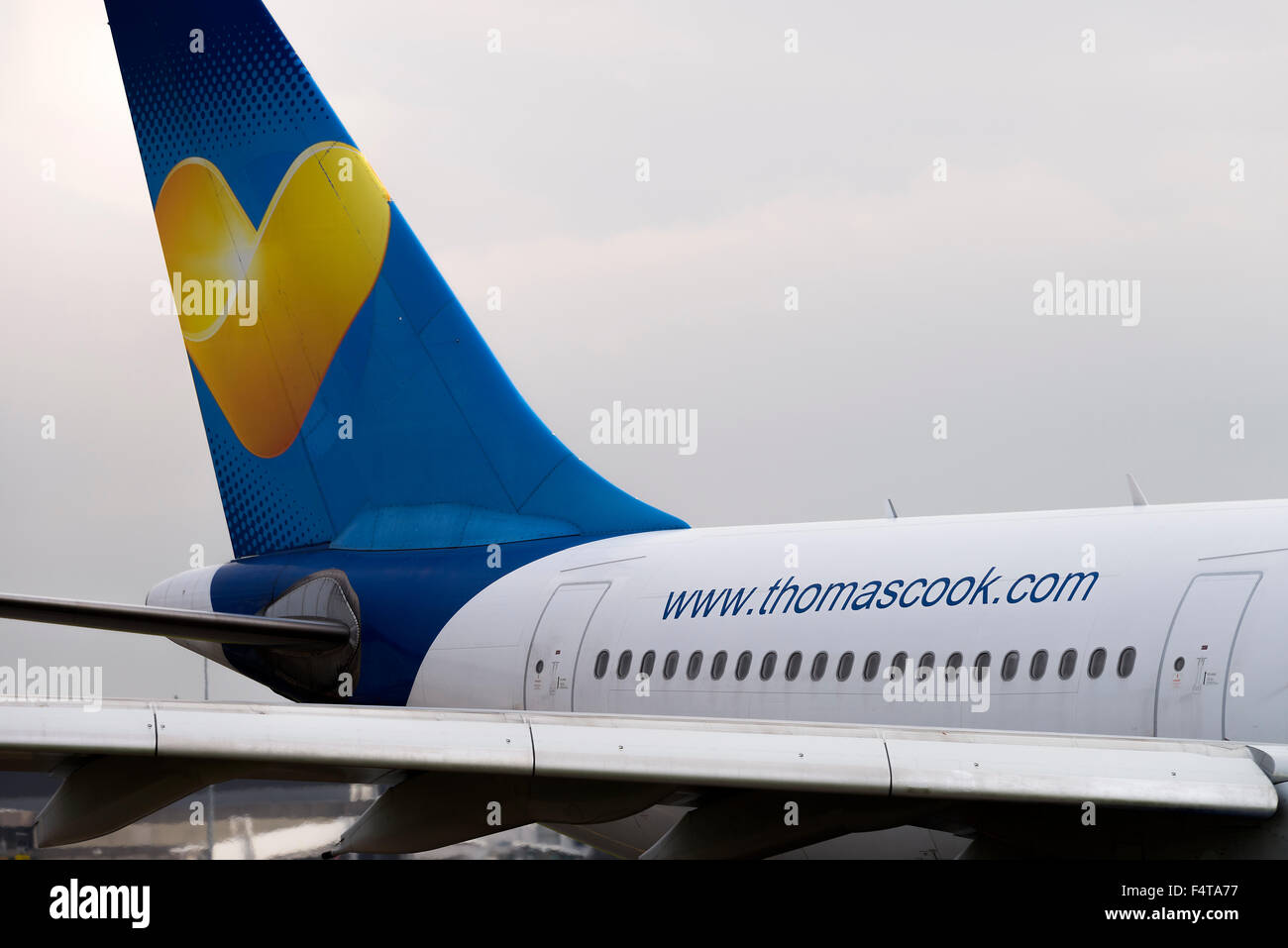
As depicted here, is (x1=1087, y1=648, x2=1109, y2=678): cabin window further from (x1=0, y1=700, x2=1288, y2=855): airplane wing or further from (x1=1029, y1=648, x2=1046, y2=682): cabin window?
(x1=0, y1=700, x2=1288, y2=855): airplane wing

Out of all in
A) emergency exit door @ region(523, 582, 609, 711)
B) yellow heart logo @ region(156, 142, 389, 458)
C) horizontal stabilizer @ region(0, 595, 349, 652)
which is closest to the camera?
horizontal stabilizer @ region(0, 595, 349, 652)

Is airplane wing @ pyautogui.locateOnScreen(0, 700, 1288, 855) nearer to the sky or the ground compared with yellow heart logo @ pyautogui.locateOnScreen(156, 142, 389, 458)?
nearer to the ground

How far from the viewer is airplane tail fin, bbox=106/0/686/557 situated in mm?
14898

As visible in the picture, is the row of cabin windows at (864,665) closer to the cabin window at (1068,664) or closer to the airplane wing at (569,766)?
the cabin window at (1068,664)

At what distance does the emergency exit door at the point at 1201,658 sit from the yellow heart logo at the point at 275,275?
9275 millimetres

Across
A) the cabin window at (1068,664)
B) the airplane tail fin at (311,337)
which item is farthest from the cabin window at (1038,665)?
the airplane tail fin at (311,337)

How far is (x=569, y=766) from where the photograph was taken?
6121 mm

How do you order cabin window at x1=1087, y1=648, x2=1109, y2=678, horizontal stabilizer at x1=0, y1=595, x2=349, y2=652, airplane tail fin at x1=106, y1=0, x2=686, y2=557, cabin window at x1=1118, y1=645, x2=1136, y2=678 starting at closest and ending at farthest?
cabin window at x1=1118, y1=645, x2=1136, y2=678
cabin window at x1=1087, y1=648, x2=1109, y2=678
horizontal stabilizer at x1=0, y1=595, x2=349, y2=652
airplane tail fin at x1=106, y1=0, x2=686, y2=557

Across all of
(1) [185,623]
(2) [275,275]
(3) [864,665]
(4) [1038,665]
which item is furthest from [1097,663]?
(2) [275,275]

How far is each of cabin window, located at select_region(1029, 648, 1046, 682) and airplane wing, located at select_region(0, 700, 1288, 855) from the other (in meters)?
1.86

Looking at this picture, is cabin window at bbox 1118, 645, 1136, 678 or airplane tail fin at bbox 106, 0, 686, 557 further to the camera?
airplane tail fin at bbox 106, 0, 686, 557

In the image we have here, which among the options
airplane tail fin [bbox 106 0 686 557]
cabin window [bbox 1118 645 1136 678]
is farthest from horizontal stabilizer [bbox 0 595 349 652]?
cabin window [bbox 1118 645 1136 678]
